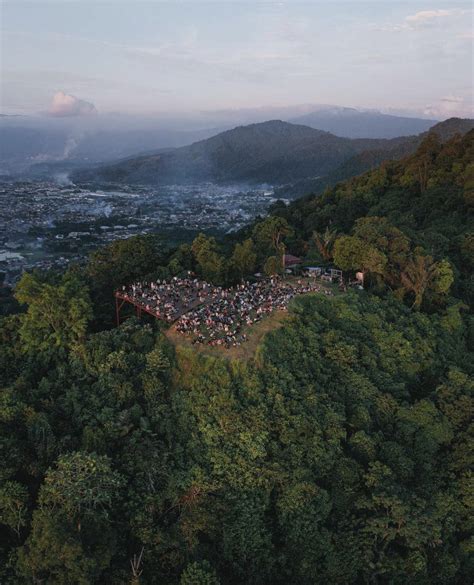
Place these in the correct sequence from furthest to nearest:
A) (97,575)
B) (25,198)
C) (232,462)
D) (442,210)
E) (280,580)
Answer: (25,198) < (442,210) < (232,462) < (280,580) < (97,575)

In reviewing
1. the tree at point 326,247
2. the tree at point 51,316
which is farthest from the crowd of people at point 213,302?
the tree at point 326,247

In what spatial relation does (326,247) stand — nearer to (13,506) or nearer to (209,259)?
(209,259)

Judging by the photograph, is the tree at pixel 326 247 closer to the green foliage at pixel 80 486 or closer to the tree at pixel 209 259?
the tree at pixel 209 259

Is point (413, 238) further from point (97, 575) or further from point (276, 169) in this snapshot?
point (276, 169)

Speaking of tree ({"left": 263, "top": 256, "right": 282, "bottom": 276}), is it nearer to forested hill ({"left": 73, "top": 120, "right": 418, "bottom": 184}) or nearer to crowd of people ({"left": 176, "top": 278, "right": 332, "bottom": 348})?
crowd of people ({"left": 176, "top": 278, "right": 332, "bottom": 348})

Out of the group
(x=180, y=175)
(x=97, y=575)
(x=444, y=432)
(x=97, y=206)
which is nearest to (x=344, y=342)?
(x=444, y=432)

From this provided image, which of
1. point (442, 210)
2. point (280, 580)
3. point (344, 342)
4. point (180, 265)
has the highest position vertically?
point (442, 210)

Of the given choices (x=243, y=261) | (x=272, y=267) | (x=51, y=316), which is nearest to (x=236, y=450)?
(x=51, y=316)
